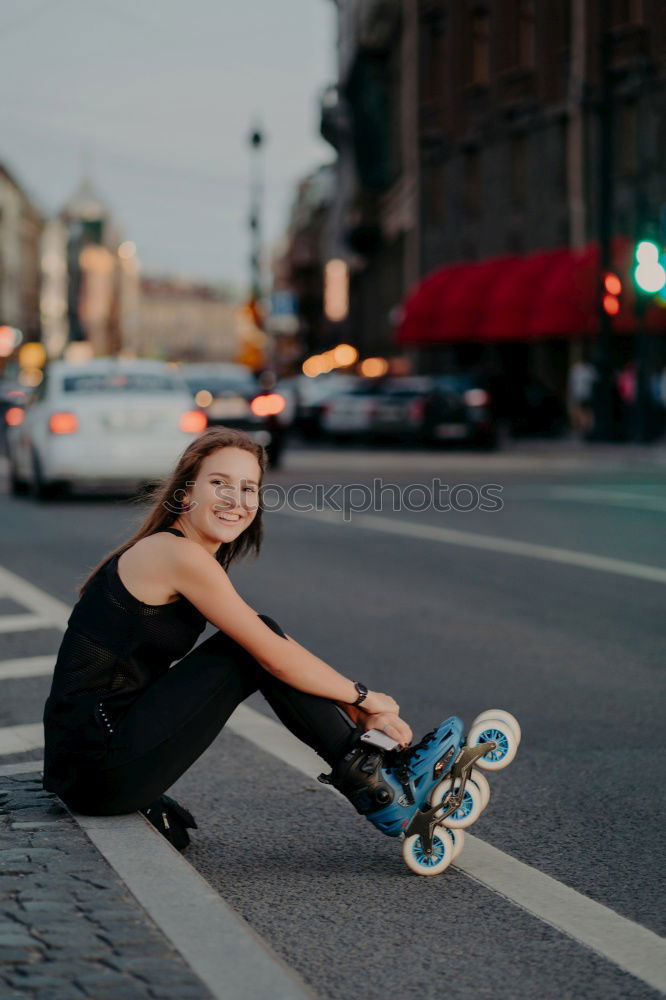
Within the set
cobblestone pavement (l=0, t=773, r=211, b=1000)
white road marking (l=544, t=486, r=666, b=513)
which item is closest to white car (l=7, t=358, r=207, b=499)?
white road marking (l=544, t=486, r=666, b=513)

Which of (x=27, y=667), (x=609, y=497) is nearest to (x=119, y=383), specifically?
(x=609, y=497)

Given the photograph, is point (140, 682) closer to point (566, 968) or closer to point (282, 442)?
point (566, 968)

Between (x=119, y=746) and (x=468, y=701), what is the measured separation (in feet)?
9.76

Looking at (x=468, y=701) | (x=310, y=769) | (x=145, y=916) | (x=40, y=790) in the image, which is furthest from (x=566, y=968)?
(x=468, y=701)

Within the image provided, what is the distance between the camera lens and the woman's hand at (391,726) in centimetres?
477

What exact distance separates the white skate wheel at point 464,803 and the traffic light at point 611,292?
26487 mm

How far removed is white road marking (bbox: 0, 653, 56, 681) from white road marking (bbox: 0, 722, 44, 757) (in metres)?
1.26

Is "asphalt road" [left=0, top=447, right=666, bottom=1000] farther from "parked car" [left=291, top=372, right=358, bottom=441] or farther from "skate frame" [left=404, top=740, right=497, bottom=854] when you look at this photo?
"parked car" [left=291, top=372, right=358, bottom=441]

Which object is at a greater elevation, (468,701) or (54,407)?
(54,407)

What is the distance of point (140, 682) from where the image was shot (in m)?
4.86

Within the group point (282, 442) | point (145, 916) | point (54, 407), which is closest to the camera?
point (145, 916)

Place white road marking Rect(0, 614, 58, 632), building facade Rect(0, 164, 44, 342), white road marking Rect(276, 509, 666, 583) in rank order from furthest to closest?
building facade Rect(0, 164, 44, 342) → white road marking Rect(276, 509, 666, 583) → white road marking Rect(0, 614, 58, 632)

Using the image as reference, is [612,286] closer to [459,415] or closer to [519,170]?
[459,415]

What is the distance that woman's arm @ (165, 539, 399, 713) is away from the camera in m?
4.75
